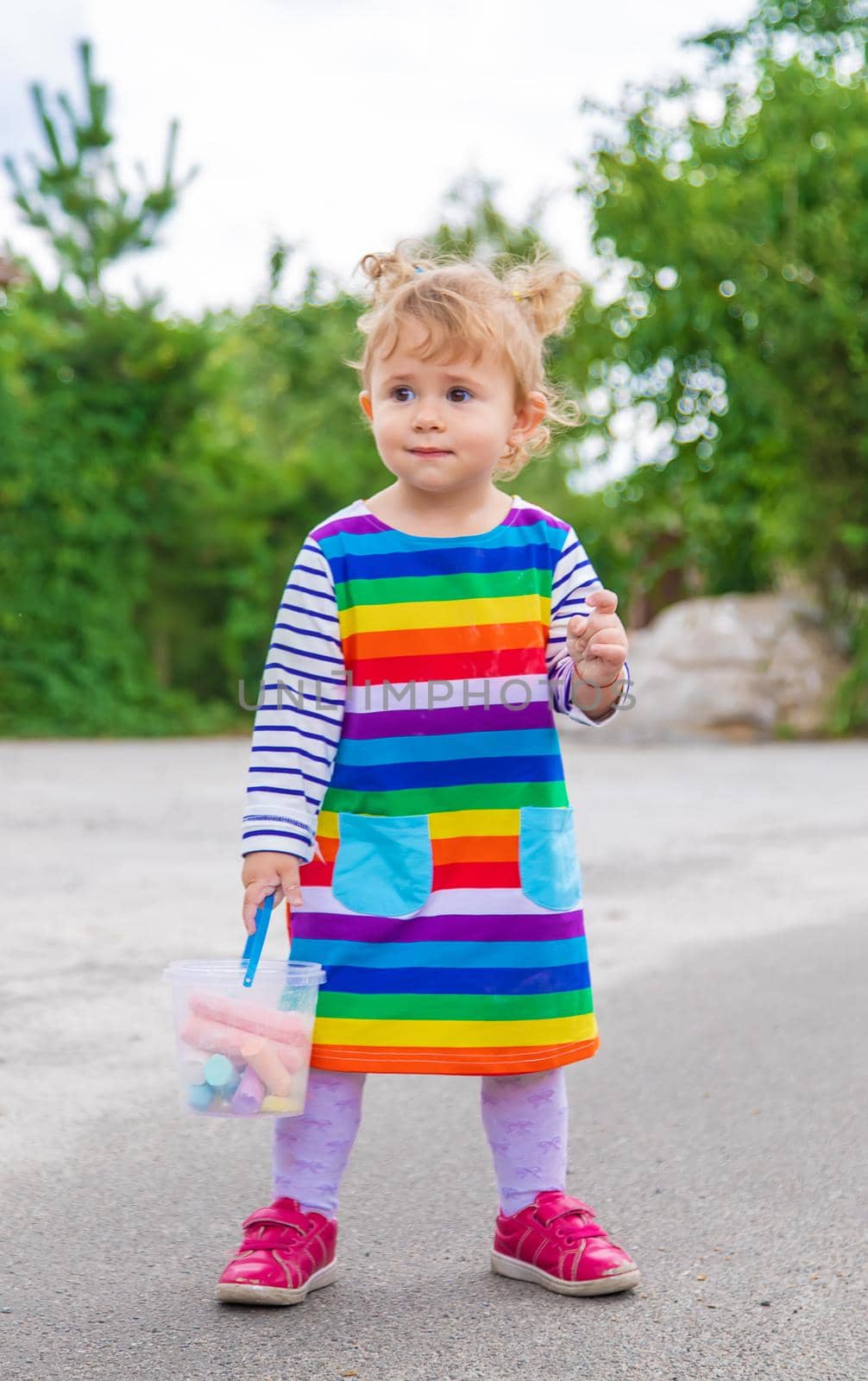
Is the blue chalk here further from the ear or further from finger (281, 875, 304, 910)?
the ear

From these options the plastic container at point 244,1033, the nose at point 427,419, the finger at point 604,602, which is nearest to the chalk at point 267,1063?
the plastic container at point 244,1033

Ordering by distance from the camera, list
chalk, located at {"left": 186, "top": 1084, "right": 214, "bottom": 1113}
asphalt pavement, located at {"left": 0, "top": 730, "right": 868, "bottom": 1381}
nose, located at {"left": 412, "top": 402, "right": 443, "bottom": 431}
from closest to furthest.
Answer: asphalt pavement, located at {"left": 0, "top": 730, "right": 868, "bottom": 1381} < chalk, located at {"left": 186, "top": 1084, "right": 214, "bottom": 1113} < nose, located at {"left": 412, "top": 402, "right": 443, "bottom": 431}

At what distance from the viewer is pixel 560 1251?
230 centimetres

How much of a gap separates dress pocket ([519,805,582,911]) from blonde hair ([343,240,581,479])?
0.59m

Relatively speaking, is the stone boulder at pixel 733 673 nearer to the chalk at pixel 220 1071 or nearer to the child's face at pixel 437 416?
the child's face at pixel 437 416

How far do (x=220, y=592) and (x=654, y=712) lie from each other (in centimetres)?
450

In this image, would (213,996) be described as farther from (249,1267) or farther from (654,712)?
(654,712)

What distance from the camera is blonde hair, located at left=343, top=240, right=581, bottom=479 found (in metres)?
2.33

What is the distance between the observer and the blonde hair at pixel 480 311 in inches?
91.7

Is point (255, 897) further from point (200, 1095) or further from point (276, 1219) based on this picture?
point (276, 1219)

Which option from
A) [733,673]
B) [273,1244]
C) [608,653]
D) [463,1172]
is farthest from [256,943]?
[733,673]

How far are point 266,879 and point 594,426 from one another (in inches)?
582

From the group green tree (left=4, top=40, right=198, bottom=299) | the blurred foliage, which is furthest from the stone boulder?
green tree (left=4, top=40, right=198, bottom=299)

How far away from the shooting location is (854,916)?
541cm
